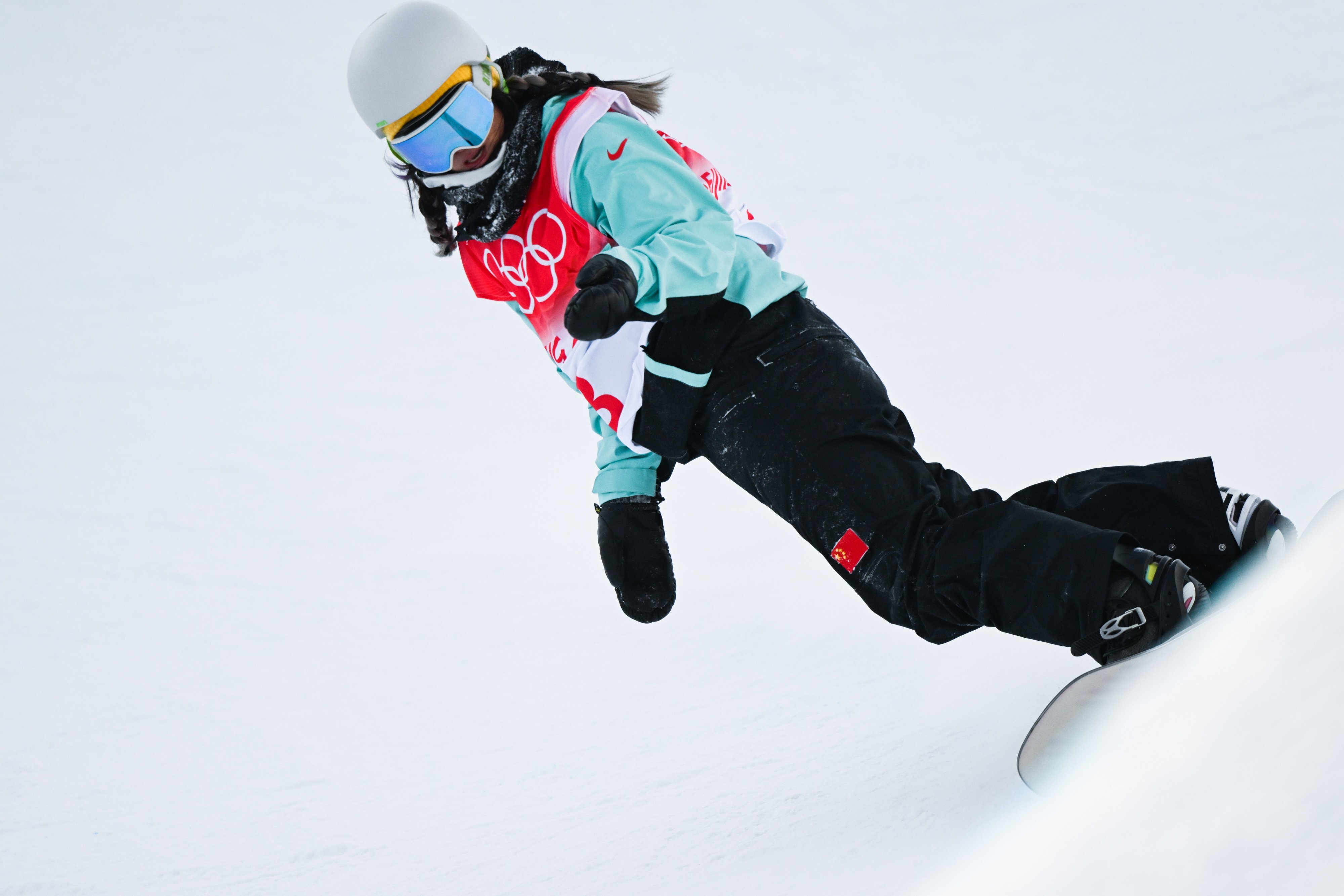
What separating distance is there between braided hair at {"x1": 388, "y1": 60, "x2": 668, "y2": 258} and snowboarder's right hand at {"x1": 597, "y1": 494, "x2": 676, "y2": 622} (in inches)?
19.1

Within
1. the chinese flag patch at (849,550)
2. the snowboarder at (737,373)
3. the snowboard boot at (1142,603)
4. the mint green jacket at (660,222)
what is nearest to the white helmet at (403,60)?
the snowboarder at (737,373)

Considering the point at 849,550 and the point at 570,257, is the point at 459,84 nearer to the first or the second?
the point at 570,257

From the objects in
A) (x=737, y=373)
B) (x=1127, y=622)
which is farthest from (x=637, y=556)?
(x=1127, y=622)

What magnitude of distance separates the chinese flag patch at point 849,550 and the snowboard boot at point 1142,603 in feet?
0.90

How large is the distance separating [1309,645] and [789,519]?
66 centimetres

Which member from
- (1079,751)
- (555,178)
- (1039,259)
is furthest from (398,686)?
(1039,259)

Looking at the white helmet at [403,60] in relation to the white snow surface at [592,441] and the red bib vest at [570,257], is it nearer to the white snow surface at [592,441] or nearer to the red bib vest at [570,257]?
the red bib vest at [570,257]

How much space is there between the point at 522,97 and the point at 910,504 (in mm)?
782

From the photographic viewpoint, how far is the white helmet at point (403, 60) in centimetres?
141

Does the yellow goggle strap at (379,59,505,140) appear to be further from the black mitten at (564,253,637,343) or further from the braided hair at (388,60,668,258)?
the black mitten at (564,253,637,343)

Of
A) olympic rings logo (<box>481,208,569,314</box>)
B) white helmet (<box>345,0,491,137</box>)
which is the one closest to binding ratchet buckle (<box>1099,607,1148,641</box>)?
olympic rings logo (<box>481,208,569,314</box>)

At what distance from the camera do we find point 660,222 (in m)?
1.30

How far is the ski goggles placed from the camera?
4.67 feet

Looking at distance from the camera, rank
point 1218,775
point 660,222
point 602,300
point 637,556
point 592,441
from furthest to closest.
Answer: point 592,441
point 637,556
point 660,222
point 602,300
point 1218,775
